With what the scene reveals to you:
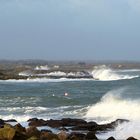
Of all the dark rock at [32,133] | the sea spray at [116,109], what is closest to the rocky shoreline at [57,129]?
the dark rock at [32,133]

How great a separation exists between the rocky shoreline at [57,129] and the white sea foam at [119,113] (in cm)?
68

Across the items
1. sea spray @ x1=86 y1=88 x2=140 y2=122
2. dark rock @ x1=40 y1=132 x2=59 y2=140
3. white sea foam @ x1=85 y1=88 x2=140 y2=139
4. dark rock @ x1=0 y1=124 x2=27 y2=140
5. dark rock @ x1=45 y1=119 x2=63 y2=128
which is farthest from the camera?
sea spray @ x1=86 y1=88 x2=140 y2=122

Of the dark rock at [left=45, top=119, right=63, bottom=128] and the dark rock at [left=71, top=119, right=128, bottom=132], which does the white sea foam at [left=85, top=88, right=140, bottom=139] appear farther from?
the dark rock at [left=45, top=119, right=63, bottom=128]

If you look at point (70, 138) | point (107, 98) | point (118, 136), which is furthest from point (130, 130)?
A: point (107, 98)

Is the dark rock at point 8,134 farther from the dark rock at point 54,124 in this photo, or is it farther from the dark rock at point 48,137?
the dark rock at point 54,124

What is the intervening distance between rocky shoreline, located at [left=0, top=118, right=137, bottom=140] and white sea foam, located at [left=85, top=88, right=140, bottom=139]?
68 cm

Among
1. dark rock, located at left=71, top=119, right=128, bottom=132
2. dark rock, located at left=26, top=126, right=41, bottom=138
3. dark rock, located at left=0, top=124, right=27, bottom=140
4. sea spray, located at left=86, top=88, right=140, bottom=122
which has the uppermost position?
dark rock, located at left=0, top=124, right=27, bottom=140

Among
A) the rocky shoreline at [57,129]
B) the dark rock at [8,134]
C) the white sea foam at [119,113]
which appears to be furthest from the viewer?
the white sea foam at [119,113]

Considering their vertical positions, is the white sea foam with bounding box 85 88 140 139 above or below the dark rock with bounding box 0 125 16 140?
below

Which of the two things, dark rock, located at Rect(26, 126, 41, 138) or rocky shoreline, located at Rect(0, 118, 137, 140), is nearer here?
rocky shoreline, located at Rect(0, 118, 137, 140)

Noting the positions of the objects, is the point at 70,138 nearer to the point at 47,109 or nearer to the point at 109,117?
the point at 109,117

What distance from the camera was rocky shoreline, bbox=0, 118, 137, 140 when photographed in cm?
1559

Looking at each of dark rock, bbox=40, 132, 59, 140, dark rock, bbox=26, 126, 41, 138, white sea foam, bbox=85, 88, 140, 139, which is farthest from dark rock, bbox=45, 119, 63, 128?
dark rock, bbox=40, 132, 59, 140

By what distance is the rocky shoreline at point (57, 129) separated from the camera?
1559cm
